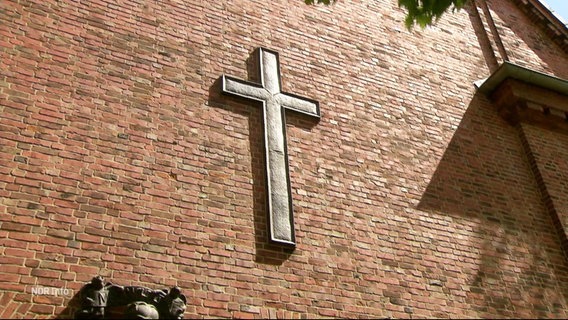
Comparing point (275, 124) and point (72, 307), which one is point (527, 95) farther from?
point (72, 307)

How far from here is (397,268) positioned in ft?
20.3

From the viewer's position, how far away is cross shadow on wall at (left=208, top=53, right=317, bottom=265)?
5.71m

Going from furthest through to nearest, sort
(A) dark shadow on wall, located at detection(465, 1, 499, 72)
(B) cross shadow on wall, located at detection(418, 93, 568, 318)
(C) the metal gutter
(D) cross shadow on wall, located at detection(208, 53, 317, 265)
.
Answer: (A) dark shadow on wall, located at detection(465, 1, 499, 72)
(C) the metal gutter
(B) cross shadow on wall, located at detection(418, 93, 568, 318)
(D) cross shadow on wall, located at detection(208, 53, 317, 265)

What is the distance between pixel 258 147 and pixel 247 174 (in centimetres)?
41

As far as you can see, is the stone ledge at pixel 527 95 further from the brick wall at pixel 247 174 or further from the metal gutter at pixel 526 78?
the brick wall at pixel 247 174

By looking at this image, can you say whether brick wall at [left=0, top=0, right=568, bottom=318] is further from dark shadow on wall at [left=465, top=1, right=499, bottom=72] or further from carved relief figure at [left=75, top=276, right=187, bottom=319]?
dark shadow on wall at [left=465, top=1, right=499, bottom=72]

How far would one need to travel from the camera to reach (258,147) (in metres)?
6.45

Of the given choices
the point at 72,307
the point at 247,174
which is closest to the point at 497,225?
the point at 247,174

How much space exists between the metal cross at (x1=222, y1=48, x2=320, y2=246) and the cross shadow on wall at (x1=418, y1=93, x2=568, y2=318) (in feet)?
5.53

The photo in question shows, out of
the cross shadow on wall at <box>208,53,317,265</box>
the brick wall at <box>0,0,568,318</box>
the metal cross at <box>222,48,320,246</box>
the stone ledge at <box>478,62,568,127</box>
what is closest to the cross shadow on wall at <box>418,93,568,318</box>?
the brick wall at <box>0,0,568,318</box>

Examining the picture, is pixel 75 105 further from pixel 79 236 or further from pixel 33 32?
pixel 79 236

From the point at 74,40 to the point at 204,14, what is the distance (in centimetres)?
177

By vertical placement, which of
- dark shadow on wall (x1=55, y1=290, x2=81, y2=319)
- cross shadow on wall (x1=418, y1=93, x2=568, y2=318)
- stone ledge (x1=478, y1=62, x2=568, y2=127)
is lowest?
dark shadow on wall (x1=55, y1=290, x2=81, y2=319)

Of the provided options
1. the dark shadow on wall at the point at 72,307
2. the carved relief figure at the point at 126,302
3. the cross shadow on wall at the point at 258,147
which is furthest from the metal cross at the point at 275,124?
the dark shadow on wall at the point at 72,307
